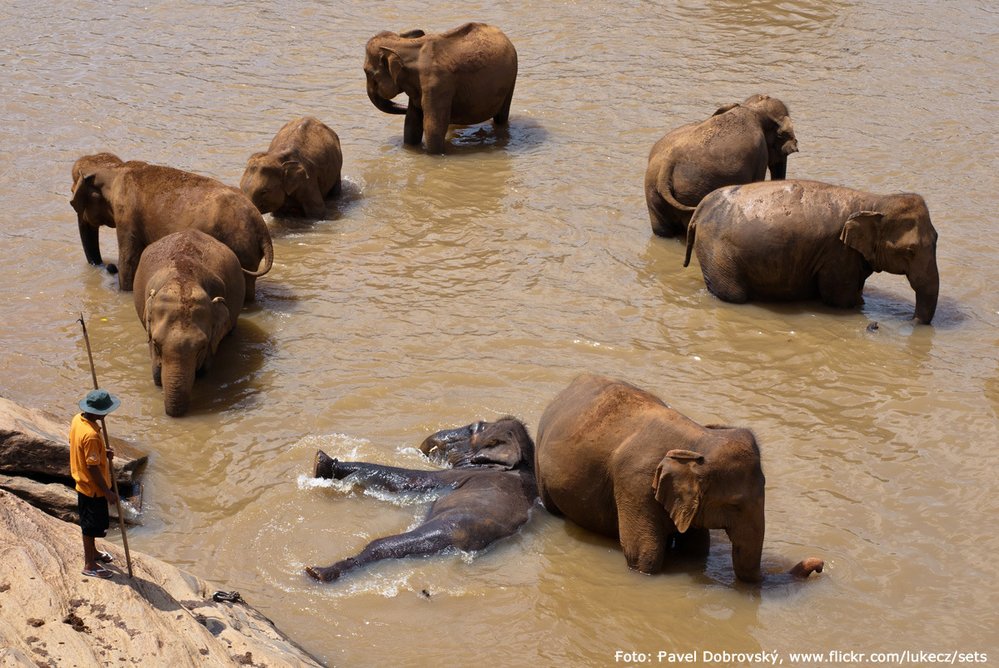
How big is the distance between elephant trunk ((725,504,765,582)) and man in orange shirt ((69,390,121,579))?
3.33 metres

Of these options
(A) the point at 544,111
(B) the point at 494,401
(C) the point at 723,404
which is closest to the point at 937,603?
(C) the point at 723,404

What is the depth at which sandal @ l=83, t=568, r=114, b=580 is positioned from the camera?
605cm

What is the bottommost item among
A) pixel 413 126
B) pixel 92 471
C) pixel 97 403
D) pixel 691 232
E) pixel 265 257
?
pixel 413 126

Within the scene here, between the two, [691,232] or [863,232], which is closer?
[863,232]

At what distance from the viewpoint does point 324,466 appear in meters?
8.19

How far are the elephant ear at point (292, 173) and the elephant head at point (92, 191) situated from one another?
1.67 meters

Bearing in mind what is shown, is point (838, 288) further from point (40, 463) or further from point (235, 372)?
point (40, 463)

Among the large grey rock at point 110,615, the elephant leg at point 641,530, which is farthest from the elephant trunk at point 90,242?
the elephant leg at point 641,530

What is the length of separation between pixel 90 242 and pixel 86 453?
6265 millimetres

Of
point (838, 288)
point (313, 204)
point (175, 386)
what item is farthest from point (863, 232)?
point (175, 386)

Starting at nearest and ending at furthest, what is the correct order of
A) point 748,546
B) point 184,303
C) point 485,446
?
point 748,546
point 485,446
point 184,303

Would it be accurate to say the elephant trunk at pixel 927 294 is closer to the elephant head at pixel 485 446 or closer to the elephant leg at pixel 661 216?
the elephant leg at pixel 661 216

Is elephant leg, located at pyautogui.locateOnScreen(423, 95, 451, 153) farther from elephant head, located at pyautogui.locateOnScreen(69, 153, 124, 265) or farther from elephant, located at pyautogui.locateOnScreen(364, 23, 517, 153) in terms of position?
elephant head, located at pyautogui.locateOnScreen(69, 153, 124, 265)

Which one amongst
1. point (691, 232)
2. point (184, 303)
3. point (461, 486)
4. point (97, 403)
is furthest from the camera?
point (691, 232)
